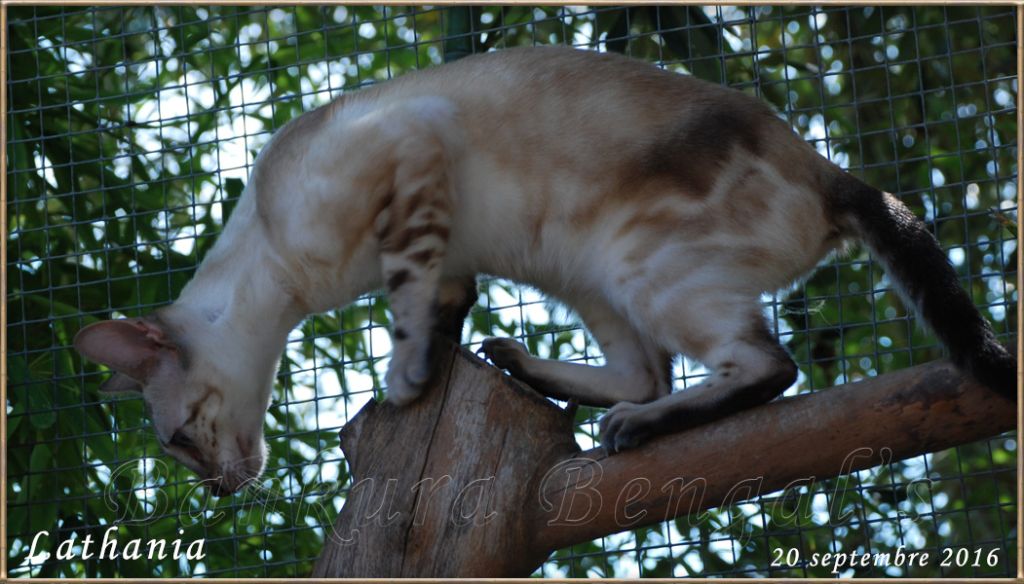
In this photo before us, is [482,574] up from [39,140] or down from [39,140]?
down

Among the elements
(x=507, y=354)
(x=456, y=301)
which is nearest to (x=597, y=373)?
(x=507, y=354)

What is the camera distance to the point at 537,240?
2.53 m

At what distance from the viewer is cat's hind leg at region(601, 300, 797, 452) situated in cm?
220

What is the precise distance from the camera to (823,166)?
2459 mm

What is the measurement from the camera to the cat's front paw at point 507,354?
8.63 ft

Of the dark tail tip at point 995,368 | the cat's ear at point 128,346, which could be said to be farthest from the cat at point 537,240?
the dark tail tip at point 995,368

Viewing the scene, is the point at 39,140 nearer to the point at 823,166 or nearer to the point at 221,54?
the point at 221,54

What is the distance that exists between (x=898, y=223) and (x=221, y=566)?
1.96m

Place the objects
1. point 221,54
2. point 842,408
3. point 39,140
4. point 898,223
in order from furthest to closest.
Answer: point 221,54
point 39,140
point 898,223
point 842,408

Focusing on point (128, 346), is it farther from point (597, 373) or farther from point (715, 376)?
point (715, 376)

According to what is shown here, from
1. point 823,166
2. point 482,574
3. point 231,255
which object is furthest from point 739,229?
point 231,255

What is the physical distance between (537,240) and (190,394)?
Result: 31.5 inches

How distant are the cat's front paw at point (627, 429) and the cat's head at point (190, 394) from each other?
0.84m

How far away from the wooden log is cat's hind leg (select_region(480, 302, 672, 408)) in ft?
0.89
